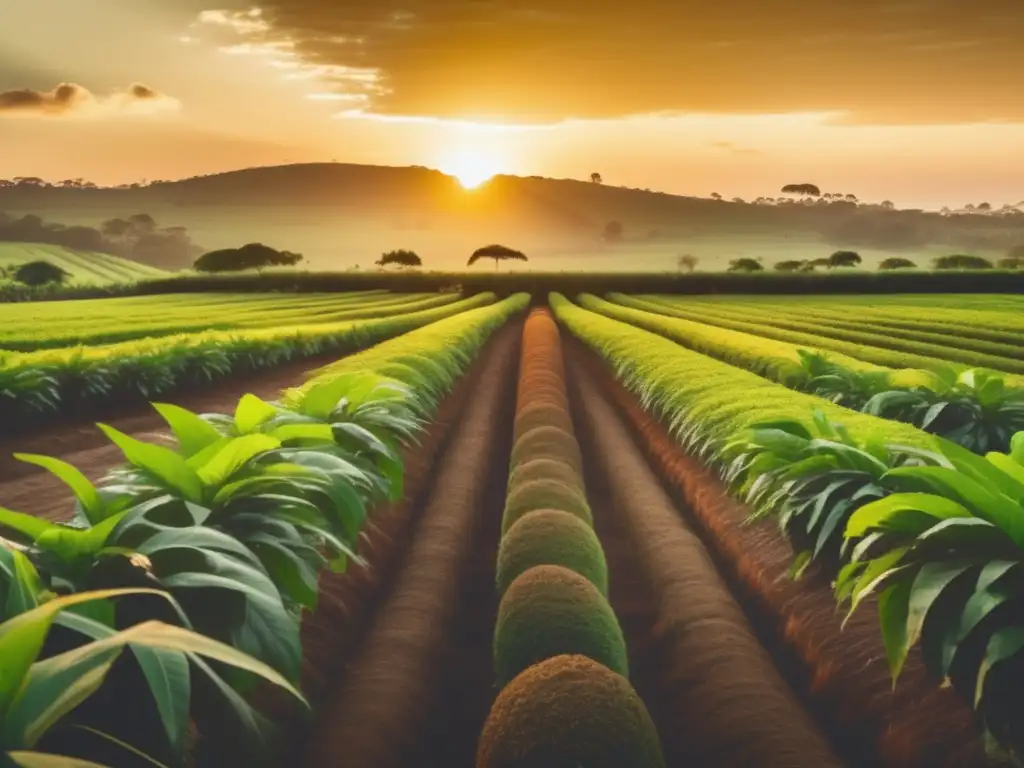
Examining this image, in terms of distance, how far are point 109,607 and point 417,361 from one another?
1107 centimetres

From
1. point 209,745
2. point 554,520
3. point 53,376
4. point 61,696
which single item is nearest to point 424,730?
point 554,520

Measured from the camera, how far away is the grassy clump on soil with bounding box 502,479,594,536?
25.2ft

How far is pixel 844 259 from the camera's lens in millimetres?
104500

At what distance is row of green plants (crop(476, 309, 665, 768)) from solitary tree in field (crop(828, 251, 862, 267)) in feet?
339

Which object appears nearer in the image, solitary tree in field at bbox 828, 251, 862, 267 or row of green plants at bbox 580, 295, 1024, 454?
row of green plants at bbox 580, 295, 1024, 454

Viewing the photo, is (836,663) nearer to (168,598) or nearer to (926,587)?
(926,587)

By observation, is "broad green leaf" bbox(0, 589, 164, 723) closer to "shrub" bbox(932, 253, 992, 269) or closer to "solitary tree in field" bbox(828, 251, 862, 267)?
"shrub" bbox(932, 253, 992, 269)

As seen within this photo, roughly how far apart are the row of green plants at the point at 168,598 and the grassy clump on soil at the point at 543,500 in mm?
2746

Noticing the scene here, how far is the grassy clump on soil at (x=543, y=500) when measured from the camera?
25.2ft

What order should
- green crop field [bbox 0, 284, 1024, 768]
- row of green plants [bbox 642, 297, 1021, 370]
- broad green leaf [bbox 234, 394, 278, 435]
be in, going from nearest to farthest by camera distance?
green crop field [bbox 0, 284, 1024, 768] → broad green leaf [bbox 234, 394, 278, 435] → row of green plants [bbox 642, 297, 1021, 370]

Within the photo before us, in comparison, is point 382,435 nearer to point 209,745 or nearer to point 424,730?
point 424,730

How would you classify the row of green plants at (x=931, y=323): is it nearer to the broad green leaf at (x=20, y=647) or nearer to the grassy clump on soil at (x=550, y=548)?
the grassy clump on soil at (x=550, y=548)

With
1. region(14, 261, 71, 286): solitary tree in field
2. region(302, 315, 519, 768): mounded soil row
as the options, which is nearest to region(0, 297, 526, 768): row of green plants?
region(302, 315, 519, 768): mounded soil row

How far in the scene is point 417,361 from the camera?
1362 centimetres
